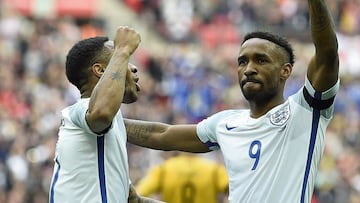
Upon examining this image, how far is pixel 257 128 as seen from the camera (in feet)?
26.0

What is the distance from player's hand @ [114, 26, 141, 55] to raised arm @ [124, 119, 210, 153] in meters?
1.07

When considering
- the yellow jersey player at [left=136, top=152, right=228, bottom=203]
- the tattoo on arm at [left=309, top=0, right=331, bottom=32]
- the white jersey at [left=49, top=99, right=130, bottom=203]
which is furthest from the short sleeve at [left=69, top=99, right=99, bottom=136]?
the yellow jersey player at [left=136, top=152, right=228, bottom=203]

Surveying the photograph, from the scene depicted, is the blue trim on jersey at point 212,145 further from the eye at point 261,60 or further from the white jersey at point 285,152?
the eye at point 261,60

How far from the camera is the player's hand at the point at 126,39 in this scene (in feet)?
24.8

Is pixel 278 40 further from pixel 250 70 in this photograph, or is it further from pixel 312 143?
pixel 312 143

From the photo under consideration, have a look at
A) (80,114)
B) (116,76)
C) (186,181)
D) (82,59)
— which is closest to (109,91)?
(116,76)

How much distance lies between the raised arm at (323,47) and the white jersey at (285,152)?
0.07m

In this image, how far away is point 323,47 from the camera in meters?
7.48

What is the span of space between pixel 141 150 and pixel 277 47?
9479mm

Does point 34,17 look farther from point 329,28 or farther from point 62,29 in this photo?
point 329,28

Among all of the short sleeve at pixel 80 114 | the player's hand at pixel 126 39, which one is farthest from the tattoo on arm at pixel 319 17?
the short sleeve at pixel 80 114

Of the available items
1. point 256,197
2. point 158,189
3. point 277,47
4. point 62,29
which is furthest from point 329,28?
point 62,29

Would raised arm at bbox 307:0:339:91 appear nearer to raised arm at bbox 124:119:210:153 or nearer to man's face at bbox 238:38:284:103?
man's face at bbox 238:38:284:103

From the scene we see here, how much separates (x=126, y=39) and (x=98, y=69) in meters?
0.28
